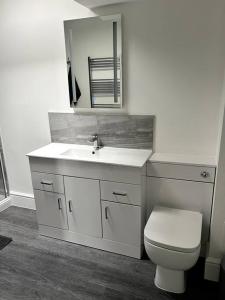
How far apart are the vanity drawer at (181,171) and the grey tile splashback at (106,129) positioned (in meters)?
0.27

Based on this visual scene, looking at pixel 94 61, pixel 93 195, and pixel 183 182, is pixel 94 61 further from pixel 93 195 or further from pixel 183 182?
pixel 183 182

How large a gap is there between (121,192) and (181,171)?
20.7 inches

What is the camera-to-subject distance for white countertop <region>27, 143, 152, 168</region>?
192 centimetres

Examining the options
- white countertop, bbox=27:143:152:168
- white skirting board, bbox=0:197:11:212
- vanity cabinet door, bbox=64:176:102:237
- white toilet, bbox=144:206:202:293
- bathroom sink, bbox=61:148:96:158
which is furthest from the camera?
white skirting board, bbox=0:197:11:212

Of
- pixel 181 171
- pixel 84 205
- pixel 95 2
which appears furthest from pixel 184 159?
pixel 95 2

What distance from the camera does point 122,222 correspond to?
2004mm

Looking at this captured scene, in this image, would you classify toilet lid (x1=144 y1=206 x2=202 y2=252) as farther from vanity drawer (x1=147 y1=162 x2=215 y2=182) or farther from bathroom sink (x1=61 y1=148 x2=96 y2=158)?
bathroom sink (x1=61 y1=148 x2=96 y2=158)

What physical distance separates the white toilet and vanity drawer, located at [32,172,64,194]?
894 mm

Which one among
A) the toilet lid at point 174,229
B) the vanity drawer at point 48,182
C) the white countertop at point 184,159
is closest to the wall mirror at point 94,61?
the white countertop at point 184,159

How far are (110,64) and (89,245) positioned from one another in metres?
1.70

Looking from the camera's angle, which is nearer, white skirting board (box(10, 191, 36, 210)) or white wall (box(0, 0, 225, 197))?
white wall (box(0, 0, 225, 197))

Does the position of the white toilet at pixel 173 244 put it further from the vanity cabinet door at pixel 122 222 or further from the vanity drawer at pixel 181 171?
the vanity drawer at pixel 181 171

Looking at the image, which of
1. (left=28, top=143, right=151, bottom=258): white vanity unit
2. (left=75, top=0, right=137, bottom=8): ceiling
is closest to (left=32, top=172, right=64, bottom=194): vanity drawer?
(left=28, top=143, right=151, bottom=258): white vanity unit

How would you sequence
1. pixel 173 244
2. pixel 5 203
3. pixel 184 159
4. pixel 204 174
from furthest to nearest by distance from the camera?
pixel 5 203 → pixel 184 159 → pixel 204 174 → pixel 173 244
